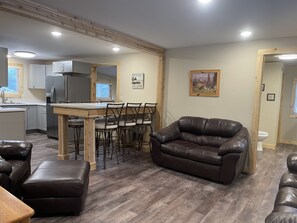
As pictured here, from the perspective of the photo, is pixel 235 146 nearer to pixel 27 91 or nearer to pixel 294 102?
pixel 294 102

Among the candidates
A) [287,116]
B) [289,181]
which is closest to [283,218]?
[289,181]

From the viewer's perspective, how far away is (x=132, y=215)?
95.6 inches

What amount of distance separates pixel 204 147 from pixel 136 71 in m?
2.71

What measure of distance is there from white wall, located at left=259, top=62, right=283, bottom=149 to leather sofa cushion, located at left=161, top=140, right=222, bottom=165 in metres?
3.00

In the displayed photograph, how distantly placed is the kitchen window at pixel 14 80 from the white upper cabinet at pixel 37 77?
0.29 meters

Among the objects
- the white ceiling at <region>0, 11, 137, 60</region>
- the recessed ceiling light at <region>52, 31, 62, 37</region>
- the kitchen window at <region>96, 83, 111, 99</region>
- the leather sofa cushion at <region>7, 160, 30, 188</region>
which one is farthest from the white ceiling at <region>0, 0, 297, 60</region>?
the kitchen window at <region>96, 83, 111, 99</region>

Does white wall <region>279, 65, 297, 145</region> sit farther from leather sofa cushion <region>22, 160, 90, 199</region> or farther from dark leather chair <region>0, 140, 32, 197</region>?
dark leather chair <region>0, 140, 32, 197</region>

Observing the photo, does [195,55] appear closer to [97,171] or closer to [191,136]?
[191,136]

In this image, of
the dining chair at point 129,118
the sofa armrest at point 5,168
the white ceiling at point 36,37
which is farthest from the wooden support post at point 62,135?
the sofa armrest at point 5,168

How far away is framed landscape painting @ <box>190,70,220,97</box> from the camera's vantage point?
4359 millimetres

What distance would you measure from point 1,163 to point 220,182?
9.77 ft

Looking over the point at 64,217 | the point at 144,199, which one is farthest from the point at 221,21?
the point at 64,217

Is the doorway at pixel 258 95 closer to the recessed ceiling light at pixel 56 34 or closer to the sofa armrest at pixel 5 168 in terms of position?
the recessed ceiling light at pixel 56 34

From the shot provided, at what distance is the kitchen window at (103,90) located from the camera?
8.04 meters
